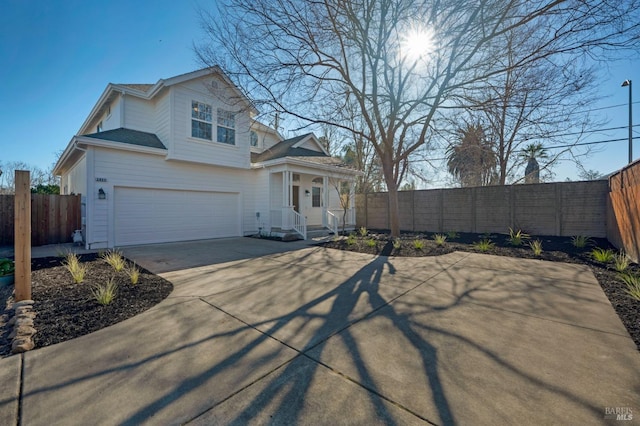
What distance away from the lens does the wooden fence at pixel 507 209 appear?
29.4 feet

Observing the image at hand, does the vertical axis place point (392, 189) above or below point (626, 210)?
above

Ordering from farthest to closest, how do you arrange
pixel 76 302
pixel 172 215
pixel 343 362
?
pixel 172 215, pixel 76 302, pixel 343 362

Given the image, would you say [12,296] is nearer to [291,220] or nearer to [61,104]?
[291,220]

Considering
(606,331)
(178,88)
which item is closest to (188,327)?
(606,331)

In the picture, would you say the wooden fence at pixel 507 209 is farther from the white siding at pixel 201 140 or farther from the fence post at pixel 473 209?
the white siding at pixel 201 140

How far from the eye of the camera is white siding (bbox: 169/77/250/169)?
970 cm

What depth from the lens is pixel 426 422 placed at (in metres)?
1.70

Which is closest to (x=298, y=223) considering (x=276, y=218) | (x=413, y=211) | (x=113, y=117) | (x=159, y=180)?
(x=276, y=218)

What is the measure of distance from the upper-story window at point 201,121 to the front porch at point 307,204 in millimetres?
3127

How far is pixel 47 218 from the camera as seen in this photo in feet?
31.0

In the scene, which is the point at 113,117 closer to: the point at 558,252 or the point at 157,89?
the point at 157,89

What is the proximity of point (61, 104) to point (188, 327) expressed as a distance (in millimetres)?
12139

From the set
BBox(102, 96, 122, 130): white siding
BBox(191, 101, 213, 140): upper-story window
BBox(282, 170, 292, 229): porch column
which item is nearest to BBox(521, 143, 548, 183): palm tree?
BBox(282, 170, 292, 229): porch column

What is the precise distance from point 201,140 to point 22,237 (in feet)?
23.6
